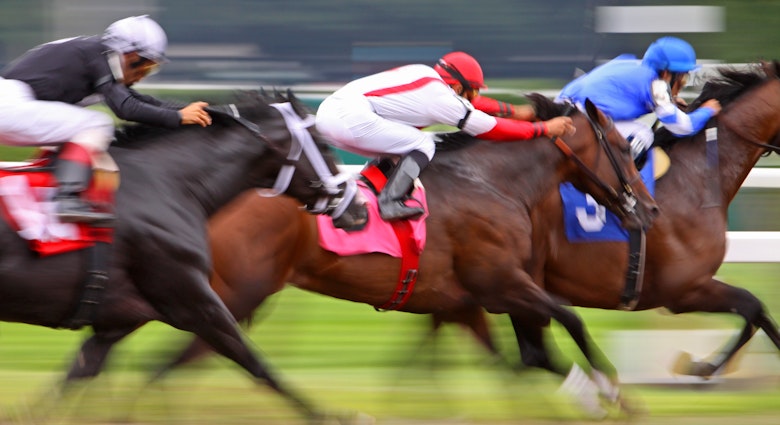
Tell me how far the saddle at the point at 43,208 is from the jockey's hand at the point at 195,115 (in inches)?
15.8

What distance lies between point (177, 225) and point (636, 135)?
2.44 metres

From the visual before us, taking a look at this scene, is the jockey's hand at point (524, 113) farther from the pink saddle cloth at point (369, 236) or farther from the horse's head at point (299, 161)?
the horse's head at point (299, 161)

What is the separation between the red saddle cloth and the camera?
402 cm

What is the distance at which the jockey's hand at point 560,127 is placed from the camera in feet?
17.5

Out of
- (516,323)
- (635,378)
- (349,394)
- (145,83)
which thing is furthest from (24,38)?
(635,378)

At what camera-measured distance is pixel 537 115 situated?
5566 mm

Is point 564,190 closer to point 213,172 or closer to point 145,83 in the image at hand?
point 213,172

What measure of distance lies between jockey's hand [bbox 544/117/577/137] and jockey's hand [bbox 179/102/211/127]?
1.56 meters

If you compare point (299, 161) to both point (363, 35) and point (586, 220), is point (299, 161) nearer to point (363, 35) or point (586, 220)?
point (586, 220)

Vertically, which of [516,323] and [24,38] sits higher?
[24,38]

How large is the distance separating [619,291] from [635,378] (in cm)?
52

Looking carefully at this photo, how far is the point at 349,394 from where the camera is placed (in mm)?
5613

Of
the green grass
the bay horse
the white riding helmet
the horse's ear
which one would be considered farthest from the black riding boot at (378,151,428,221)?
the white riding helmet

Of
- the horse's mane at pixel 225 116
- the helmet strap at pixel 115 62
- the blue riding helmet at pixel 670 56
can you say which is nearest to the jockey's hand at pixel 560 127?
the blue riding helmet at pixel 670 56
